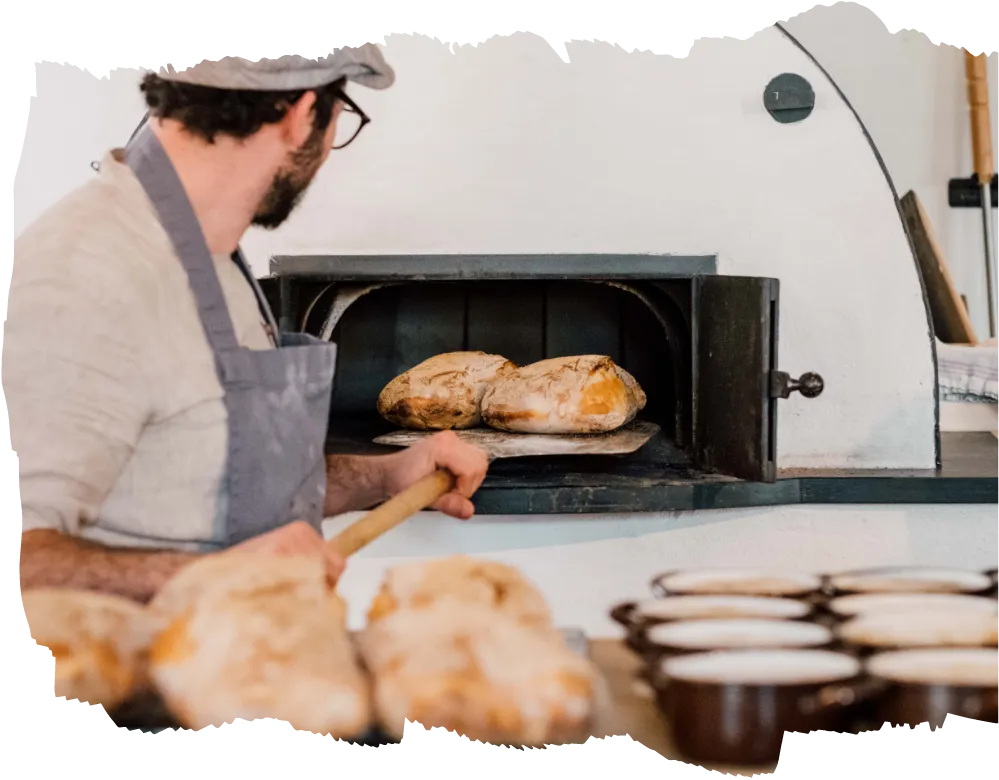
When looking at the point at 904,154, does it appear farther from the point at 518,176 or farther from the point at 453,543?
the point at 453,543

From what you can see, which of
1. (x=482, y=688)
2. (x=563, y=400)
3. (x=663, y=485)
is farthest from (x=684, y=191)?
(x=482, y=688)

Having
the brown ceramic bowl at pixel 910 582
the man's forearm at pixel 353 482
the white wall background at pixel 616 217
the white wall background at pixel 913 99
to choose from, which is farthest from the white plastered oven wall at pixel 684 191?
the white wall background at pixel 913 99

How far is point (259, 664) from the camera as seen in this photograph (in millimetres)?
756

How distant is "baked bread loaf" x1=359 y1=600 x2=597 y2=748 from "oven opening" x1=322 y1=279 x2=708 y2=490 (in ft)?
2.90

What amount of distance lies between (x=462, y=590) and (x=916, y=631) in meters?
0.37

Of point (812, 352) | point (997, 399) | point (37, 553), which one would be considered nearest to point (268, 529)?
point (37, 553)

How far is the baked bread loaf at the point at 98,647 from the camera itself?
81 cm

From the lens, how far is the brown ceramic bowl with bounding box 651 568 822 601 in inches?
35.9

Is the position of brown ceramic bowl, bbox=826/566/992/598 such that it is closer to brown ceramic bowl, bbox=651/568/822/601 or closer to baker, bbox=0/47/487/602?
brown ceramic bowl, bbox=651/568/822/601

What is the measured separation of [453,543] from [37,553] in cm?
75

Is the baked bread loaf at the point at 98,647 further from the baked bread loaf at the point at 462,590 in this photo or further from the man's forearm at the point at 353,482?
the man's forearm at the point at 353,482

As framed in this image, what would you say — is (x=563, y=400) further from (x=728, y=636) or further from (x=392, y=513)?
(x=728, y=636)

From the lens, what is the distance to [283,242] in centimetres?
159

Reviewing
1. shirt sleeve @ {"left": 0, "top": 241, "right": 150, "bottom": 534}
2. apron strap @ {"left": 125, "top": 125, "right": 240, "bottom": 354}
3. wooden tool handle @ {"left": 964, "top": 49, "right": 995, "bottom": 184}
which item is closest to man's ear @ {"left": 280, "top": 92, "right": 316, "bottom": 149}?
apron strap @ {"left": 125, "top": 125, "right": 240, "bottom": 354}
